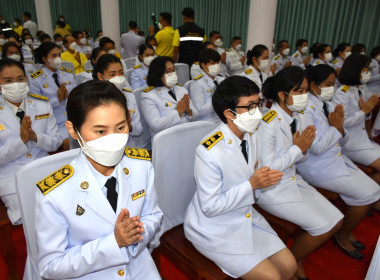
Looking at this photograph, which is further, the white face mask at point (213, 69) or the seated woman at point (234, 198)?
the white face mask at point (213, 69)

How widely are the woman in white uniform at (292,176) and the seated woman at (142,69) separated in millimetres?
2454

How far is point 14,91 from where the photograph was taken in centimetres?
206

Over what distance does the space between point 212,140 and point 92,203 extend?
696mm

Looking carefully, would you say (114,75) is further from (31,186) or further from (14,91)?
(31,186)

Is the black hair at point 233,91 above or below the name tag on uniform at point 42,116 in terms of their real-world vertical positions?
above

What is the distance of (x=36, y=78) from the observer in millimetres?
3314

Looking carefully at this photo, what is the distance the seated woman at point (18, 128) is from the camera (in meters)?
1.88

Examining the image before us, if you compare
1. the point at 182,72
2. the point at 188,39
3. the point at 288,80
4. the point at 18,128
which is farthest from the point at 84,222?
the point at 188,39

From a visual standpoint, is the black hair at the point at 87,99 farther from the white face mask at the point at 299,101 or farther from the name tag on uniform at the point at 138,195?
the white face mask at the point at 299,101

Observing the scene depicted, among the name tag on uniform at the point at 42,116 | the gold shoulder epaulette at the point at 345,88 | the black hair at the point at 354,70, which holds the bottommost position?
the name tag on uniform at the point at 42,116

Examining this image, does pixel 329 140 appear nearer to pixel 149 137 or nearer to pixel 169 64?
pixel 169 64

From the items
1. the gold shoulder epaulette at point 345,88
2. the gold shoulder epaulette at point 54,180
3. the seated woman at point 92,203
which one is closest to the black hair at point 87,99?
the seated woman at point 92,203

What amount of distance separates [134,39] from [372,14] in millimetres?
5522

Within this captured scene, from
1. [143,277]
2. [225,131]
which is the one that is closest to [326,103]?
[225,131]
